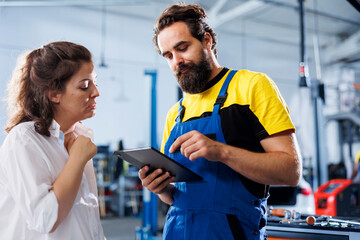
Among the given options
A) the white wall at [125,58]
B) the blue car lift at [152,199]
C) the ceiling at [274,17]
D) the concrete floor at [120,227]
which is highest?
the ceiling at [274,17]

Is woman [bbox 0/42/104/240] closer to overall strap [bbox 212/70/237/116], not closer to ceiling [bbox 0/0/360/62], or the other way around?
overall strap [bbox 212/70/237/116]

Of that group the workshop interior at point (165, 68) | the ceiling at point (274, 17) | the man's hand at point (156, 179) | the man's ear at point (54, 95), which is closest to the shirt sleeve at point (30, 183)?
the man's ear at point (54, 95)

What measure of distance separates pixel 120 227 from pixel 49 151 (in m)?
6.58

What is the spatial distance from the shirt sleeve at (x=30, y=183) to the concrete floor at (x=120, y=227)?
4911mm

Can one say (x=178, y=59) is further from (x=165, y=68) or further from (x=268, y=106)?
(x=165, y=68)

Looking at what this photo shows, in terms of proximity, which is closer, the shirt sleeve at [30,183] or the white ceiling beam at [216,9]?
the shirt sleeve at [30,183]

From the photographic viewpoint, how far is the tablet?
137 cm

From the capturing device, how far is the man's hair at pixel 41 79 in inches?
53.8

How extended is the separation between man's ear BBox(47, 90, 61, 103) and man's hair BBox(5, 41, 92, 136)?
0.01 meters

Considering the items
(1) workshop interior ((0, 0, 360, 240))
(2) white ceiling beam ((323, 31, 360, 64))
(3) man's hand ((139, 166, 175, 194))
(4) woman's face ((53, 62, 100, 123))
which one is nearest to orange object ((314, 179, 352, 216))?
(1) workshop interior ((0, 0, 360, 240))

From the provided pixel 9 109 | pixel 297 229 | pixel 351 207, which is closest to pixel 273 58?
pixel 351 207

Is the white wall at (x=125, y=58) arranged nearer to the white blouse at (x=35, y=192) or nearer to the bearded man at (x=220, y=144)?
the bearded man at (x=220, y=144)

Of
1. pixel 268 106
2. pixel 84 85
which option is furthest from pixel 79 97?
pixel 268 106

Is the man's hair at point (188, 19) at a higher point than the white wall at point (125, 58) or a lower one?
lower
